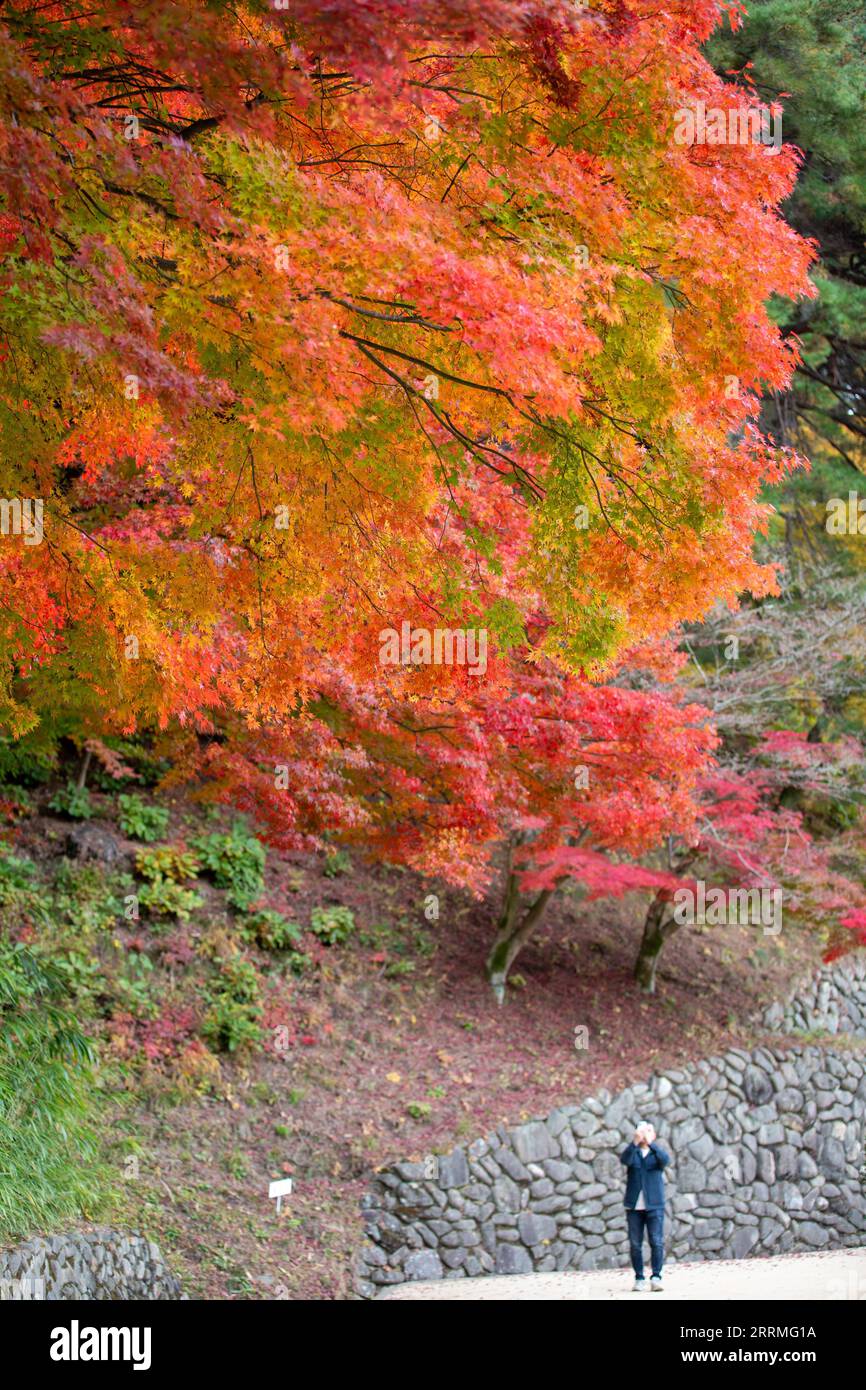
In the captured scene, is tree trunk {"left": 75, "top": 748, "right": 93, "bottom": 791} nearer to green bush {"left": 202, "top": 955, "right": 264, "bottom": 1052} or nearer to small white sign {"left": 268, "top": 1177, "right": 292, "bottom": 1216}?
green bush {"left": 202, "top": 955, "right": 264, "bottom": 1052}

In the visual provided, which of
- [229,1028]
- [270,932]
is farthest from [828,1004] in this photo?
Answer: [229,1028]

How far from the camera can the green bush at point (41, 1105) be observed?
8.04 m

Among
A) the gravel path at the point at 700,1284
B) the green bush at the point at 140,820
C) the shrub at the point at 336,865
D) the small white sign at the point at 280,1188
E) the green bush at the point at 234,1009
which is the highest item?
the green bush at the point at 140,820

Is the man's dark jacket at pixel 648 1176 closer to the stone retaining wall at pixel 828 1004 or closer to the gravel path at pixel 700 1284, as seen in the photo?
the gravel path at pixel 700 1284

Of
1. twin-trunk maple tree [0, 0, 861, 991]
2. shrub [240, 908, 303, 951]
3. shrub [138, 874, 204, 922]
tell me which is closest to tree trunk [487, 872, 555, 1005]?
shrub [240, 908, 303, 951]

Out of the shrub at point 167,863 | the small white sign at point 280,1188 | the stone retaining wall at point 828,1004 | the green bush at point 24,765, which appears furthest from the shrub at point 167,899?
the stone retaining wall at point 828,1004

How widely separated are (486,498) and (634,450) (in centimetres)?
256

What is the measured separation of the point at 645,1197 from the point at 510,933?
667 cm

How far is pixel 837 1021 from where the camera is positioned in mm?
19328

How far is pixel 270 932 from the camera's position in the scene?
47.9 ft

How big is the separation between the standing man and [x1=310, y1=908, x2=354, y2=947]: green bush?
653 centimetres

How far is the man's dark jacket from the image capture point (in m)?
9.18

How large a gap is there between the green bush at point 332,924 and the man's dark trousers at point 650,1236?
662cm

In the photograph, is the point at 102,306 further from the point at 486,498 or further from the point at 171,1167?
the point at 171,1167
